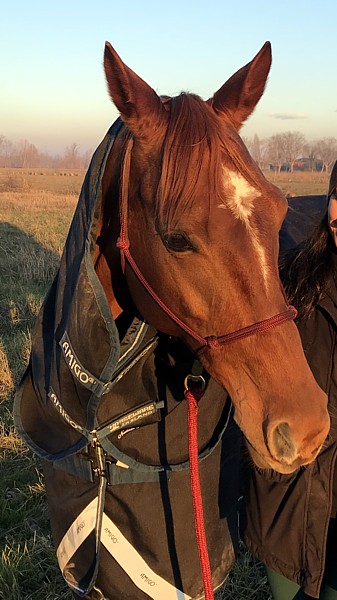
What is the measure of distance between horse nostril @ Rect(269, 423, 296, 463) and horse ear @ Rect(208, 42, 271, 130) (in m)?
1.00

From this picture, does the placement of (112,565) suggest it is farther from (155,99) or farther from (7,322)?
(7,322)

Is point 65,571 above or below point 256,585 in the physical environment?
above

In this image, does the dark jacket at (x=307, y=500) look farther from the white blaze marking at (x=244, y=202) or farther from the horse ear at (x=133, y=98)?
the horse ear at (x=133, y=98)

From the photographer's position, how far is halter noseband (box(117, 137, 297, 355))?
1445mm

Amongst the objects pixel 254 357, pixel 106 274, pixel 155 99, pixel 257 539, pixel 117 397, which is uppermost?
pixel 155 99

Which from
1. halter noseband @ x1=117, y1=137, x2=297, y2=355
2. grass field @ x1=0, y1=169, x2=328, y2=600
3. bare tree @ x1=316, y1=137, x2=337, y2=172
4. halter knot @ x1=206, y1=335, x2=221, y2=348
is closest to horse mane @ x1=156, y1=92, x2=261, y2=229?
halter noseband @ x1=117, y1=137, x2=297, y2=355

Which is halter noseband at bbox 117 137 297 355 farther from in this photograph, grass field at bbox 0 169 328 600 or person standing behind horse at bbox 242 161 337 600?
grass field at bbox 0 169 328 600

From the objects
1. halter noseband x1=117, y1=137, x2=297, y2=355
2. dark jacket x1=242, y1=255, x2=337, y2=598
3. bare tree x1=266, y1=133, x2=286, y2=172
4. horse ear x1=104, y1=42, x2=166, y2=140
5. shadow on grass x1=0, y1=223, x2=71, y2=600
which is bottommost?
shadow on grass x1=0, y1=223, x2=71, y2=600

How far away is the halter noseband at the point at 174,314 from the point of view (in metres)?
1.45

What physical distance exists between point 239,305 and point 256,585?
2240 millimetres

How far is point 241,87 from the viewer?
1759mm

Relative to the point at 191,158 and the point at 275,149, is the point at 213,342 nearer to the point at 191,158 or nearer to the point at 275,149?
the point at 191,158

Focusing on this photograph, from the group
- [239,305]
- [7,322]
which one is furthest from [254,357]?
[7,322]

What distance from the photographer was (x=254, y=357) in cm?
146
